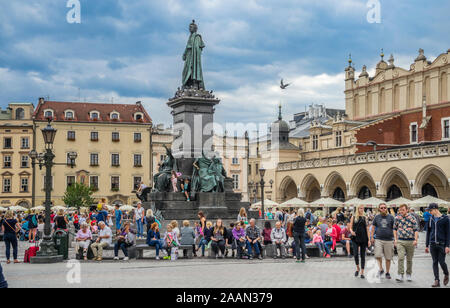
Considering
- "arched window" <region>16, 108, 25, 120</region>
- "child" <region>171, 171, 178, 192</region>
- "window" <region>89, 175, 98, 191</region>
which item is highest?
"arched window" <region>16, 108, 25, 120</region>

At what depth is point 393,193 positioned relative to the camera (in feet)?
178

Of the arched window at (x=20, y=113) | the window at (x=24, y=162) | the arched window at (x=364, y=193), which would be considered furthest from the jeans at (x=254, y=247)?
the arched window at (x=20, y=113)

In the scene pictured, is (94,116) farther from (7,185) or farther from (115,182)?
(7,185)

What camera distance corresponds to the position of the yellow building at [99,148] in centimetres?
6962

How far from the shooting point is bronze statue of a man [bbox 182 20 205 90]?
27.0m

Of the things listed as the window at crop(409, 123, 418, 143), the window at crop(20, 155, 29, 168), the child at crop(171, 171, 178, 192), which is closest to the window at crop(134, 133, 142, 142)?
the window at crop(20, 155, 29, 168)

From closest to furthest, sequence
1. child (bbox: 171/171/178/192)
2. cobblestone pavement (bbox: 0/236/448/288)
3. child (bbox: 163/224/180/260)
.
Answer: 1. cobblestone pavement (bbox: 0/236/448/288)
2. child (bbox: 163/224/180/260)
3. child (bbox: 171/171/178/192)

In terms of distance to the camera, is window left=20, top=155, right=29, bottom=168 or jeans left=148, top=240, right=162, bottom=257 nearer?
jeans left=148, top=240, right=162, bottom=257

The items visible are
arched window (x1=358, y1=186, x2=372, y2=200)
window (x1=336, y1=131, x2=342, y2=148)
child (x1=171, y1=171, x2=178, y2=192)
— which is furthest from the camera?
window (x1=336, y1=131, x2=342, y2=148)

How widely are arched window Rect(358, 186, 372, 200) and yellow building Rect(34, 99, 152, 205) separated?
2499 cm

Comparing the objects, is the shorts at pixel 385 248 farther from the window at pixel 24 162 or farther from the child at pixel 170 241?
the window at pixel 24 162

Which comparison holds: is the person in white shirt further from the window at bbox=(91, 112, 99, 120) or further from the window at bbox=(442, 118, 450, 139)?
the window at bbox=(91, 112, 99, 120)

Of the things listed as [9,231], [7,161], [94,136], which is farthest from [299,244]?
[7,161]

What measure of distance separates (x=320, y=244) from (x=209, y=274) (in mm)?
5926
